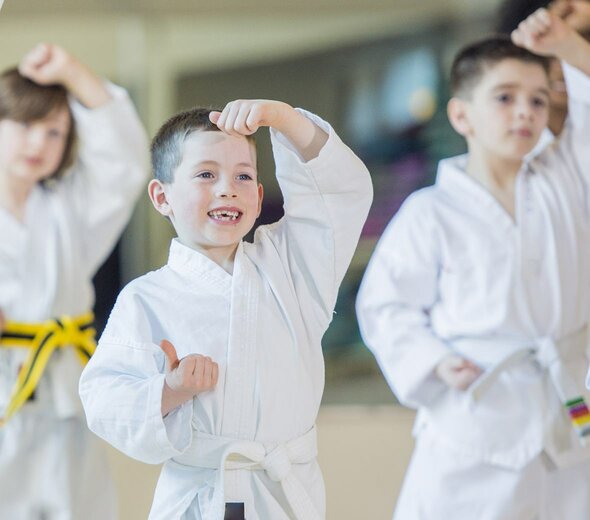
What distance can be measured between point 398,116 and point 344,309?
37 cm

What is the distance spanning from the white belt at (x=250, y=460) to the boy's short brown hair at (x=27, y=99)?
777mm

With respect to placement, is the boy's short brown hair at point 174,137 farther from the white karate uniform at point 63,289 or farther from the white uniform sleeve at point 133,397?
the white karate uniform at point 63,289

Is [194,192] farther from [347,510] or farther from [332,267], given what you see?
[347,510]

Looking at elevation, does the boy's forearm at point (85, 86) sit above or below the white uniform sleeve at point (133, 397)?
above

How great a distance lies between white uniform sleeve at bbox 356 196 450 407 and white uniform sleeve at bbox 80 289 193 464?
58 cm

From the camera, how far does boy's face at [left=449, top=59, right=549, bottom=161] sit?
138 cm

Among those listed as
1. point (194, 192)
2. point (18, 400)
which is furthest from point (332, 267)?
point (18, 400)

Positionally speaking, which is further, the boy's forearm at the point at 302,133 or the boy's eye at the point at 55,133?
the boy's eye at the point at 55,133

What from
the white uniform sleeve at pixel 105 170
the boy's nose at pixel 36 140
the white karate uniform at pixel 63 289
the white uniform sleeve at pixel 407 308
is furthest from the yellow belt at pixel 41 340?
the white uniform sleeve at pixel 407 308

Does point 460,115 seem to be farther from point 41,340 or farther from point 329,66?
point 41,340

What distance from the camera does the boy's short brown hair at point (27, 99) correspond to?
1.44 metres

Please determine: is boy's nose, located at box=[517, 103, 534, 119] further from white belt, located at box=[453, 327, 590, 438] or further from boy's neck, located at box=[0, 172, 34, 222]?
boy's neck, located at box=[0, 172, 34, 222]

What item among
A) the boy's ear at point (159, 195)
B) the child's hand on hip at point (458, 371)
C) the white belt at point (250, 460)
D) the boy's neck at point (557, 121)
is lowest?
the white belt at point (250, 460)

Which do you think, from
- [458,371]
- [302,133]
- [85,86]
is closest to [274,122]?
[302,133]
